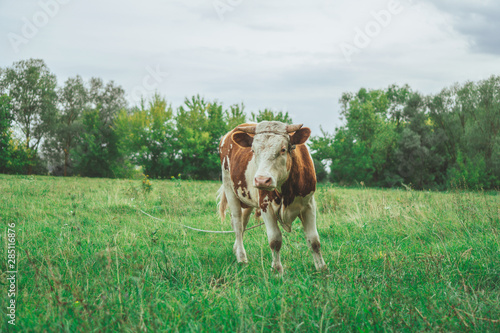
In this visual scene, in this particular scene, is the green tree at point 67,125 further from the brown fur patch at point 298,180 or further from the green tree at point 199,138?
the brown fur patch at point 298,180

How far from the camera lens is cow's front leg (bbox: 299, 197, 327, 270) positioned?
4.01 metres

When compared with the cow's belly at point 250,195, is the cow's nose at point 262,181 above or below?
above

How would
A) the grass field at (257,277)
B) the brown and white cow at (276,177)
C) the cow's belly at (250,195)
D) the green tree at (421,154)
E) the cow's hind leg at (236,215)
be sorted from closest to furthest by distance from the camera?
the grass field at (257,277) → the brown and white cow at (276,177) → the cow's belly at (250,195) → the cow's hind leg at (236,215) → the green tree at (421,154)

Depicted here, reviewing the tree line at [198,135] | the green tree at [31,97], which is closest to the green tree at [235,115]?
the tree line at [198,135]

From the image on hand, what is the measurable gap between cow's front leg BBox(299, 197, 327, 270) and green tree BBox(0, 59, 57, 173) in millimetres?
42442

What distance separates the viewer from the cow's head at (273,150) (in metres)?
3.27

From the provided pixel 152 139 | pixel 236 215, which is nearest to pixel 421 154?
pixel 152 139

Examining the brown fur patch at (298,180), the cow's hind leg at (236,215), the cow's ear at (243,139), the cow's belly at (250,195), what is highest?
the cow's ear at (243,139)

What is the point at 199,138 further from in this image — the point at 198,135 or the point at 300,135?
the point at 300,135

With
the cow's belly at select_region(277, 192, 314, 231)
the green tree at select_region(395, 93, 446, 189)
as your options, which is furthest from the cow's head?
the green tree at select_region(395, 93, 446, 189)

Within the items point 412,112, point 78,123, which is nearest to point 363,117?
point 412,112

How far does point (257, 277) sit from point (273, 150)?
4.48 feet

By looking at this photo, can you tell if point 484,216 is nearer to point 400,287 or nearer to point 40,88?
point 400,287

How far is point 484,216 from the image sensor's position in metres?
5.79
